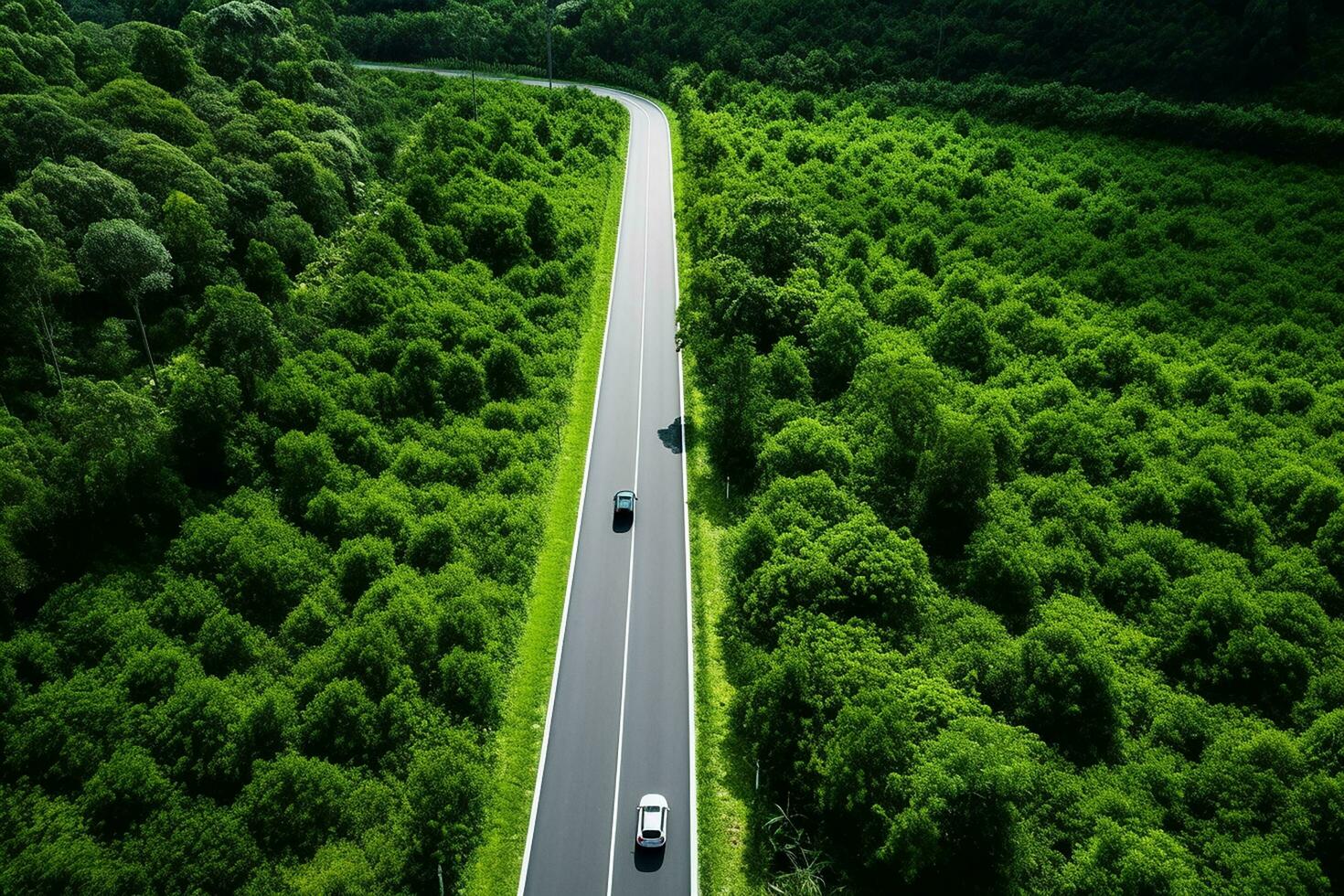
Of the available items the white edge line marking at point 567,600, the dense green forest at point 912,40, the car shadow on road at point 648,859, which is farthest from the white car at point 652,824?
the dense green forest at point 912,40

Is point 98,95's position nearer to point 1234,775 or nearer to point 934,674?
point 934,674

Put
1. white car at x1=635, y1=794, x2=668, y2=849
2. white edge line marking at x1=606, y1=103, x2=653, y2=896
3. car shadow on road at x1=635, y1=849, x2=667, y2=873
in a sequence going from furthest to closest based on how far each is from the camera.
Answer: white edge line marking at x1=606, y1=103, x2=653, y2=896, white car at x1=635, y1=794, x2=668, y2=849, car shadow on road at x1=635, y1=849, x2=667, y2=873

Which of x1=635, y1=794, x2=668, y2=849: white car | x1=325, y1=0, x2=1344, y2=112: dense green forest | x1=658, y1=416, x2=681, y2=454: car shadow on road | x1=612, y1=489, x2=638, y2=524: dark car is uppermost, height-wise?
x1=325, y1=0, x2=1344, y2=112: dense green forest

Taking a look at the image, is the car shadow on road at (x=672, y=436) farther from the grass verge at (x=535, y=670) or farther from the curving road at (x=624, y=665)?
the grass verge at (x=535, y=670)

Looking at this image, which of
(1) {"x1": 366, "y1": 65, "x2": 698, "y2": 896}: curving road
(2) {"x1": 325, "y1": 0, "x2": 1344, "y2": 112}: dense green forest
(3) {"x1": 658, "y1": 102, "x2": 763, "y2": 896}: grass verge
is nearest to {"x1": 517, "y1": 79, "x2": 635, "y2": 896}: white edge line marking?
(1) {"x1": 366, "y1": 65, "x2": 698, "y2": 896}: curving road

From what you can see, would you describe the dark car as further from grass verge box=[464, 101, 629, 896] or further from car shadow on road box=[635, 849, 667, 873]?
car shadow on road box=[635, 849, 667, 873]

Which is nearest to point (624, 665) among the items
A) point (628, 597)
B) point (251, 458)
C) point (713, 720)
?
point (628, 597)

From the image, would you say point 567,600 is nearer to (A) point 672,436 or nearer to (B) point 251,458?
(A) point 672,436
